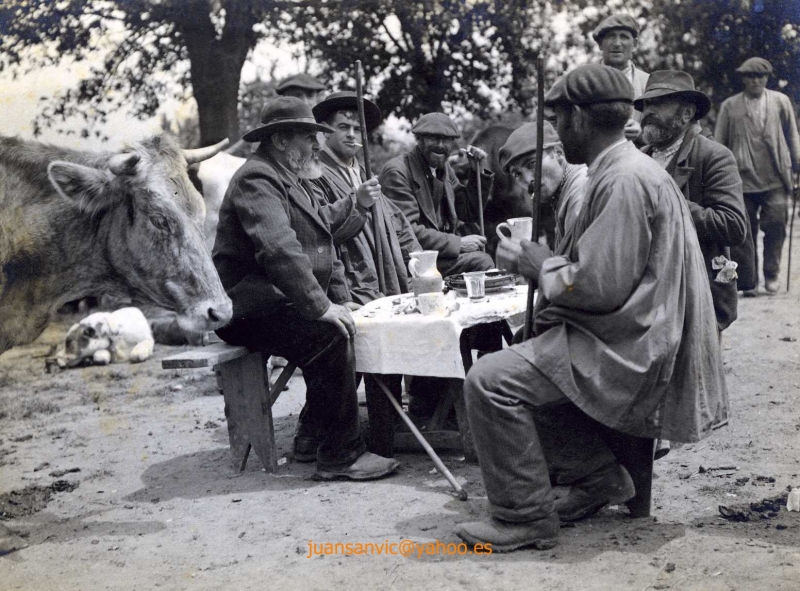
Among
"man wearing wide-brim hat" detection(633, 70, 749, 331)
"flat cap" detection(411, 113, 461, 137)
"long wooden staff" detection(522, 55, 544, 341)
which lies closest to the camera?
"long wooden staff" detection(522, 55, 544, 341)

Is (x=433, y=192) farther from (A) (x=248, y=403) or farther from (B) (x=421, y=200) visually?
(A) (x=248, y=403)

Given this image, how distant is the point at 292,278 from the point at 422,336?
79 centimetres

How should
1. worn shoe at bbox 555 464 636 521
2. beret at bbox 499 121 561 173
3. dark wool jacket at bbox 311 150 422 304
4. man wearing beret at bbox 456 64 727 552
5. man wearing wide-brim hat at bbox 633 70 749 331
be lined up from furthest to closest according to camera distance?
dark wool jacket at bbox 311 150 422 304, man wearing wide-brim hat at bbox 633 70 749 331, beret at bbox 499 121 561 173, worn shoe at bbox 555 464 636 521, man wearing beret at bbox 456 64 727 552

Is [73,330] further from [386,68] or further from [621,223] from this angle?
[621,223]

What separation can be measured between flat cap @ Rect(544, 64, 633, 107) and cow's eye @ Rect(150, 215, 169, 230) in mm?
2161

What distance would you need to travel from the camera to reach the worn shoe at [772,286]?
9805 millimetres

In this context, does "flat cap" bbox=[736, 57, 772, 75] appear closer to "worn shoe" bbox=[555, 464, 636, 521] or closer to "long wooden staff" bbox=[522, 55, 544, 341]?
"long wooden staff" bbox=[522, 55, 544, 341]

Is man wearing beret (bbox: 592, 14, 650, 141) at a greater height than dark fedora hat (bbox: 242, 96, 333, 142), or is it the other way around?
man wearing beret (bbox: 592, 14, 650, 141)

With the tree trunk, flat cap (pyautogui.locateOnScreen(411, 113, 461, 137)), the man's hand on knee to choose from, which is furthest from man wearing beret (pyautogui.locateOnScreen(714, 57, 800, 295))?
the man's hand on knee

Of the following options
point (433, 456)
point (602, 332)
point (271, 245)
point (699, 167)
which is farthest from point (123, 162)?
point (699, 167)

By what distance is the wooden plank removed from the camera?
4.72 m

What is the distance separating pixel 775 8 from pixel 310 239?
8.11 meters

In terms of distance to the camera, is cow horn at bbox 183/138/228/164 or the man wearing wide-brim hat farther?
the man wearing wide-brim hat

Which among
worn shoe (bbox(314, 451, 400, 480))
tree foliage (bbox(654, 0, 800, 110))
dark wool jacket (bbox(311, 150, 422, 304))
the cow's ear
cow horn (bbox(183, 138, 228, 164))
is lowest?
worn shoe (bbox(314, 451, 400, 480))
